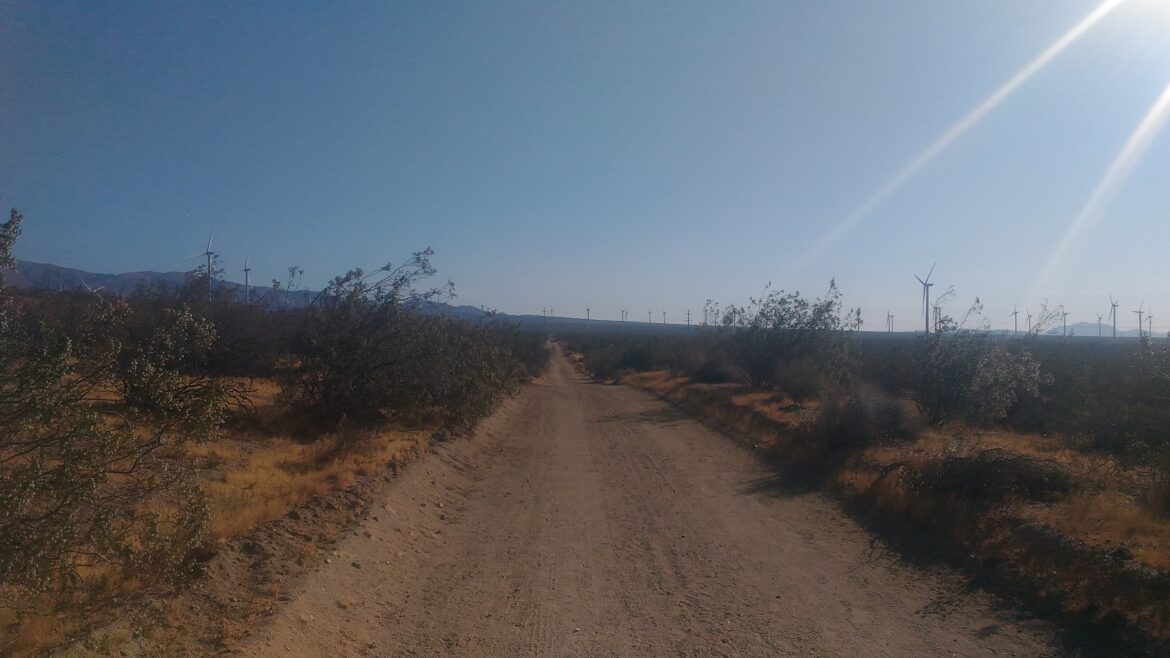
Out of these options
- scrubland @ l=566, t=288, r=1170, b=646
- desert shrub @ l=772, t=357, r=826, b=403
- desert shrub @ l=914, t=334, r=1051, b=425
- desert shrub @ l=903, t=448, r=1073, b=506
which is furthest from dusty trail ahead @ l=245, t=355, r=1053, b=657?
desert shrub @ l=772, t=357, r=826, b=403

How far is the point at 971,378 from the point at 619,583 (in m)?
15.3

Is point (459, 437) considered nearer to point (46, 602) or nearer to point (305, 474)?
point (305, 474)

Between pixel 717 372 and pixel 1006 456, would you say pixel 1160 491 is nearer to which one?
pixel 1006 456

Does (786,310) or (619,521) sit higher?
(786,310)

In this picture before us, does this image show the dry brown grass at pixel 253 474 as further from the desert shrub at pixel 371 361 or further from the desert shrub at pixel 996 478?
the desert shrub at pixel 996 478

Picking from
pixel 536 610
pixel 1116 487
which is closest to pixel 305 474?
pixel 536 610

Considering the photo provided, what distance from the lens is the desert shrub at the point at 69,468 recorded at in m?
5.57

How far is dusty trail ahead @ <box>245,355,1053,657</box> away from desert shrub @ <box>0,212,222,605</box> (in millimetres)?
1365

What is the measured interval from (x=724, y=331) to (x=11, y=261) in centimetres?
4350

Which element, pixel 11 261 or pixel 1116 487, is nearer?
pixel 11 261

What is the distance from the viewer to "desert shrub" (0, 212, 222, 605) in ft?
18.3

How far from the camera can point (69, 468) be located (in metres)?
5.85

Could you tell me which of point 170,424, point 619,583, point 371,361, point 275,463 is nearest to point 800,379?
point 371,361

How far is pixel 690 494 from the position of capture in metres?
15.2
